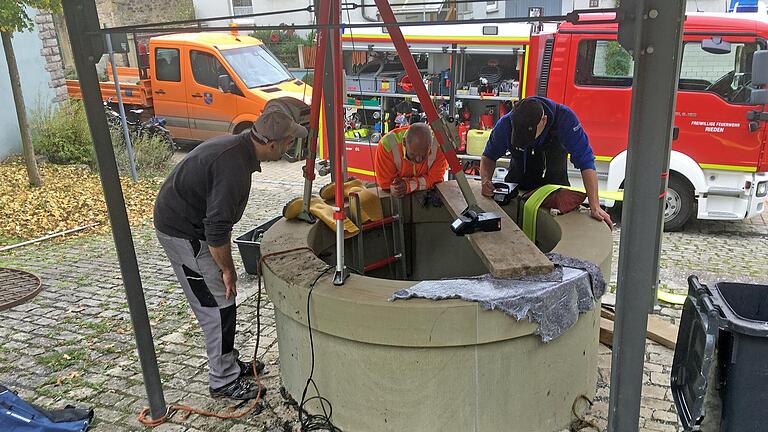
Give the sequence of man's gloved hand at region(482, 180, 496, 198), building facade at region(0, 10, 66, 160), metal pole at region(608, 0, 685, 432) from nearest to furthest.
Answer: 1. metal pole at region(608, 0, 685, 432)
2. man's gloved hand at region(482, 180, 496, 198)
3. building facade at region(0, 10, 66, 160)

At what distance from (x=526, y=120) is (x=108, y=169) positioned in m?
2.96

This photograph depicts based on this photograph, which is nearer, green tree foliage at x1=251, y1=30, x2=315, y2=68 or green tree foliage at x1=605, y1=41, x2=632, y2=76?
green tree foliage at x1=605, y1=41, x2=632, y2=76

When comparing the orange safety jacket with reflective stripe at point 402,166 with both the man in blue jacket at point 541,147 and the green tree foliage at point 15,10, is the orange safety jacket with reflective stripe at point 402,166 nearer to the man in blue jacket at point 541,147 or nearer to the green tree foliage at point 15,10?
the man in blue jacket at point 541,147

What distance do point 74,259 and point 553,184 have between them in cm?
581

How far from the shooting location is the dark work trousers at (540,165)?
4.93 m

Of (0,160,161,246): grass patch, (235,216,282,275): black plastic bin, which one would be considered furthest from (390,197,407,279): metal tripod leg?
(0,160,161,246): grass patch

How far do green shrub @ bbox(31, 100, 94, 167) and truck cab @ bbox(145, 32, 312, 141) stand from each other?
238 centimetres

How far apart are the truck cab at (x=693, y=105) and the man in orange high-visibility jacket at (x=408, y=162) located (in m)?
3.66

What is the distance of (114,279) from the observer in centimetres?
651

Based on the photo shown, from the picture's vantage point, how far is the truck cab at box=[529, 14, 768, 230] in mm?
7148

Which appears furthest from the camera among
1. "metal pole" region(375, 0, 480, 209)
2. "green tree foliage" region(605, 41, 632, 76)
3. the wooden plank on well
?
"green tree foliage" region(605, 41, 632, 76)

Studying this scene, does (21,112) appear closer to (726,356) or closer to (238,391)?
(238,391)

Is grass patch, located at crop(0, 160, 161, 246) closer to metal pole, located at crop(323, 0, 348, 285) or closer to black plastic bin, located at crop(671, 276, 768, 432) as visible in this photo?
metal pole, located at crop(323, 0, 348, 285)

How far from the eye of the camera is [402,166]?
4.92 metres
